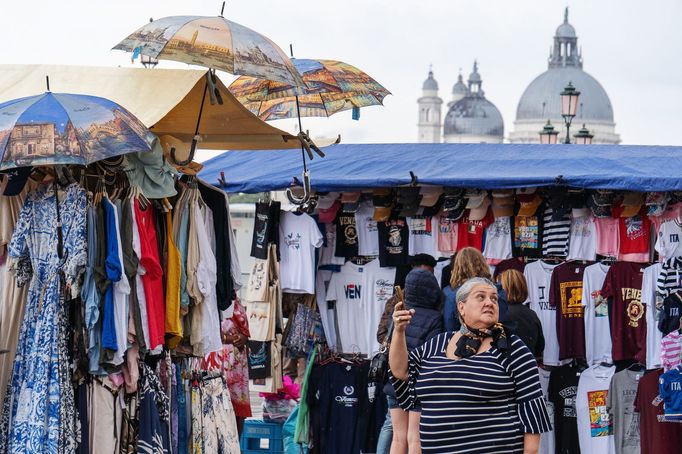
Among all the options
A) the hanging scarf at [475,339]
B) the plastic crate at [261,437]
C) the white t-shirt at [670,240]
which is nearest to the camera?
the hanging scarf at [475,339]

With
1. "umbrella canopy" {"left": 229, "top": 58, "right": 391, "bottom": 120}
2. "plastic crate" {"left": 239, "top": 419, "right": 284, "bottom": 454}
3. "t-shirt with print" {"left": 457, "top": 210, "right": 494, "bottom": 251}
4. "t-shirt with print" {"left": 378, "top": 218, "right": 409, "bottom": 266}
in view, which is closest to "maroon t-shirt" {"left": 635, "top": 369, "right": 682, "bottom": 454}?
"t-shirt with print" {"left": 457, "top": 210, "right": 494, "bottom": 251}

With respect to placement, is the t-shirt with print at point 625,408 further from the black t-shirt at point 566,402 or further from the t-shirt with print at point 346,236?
the t-shirt with print at point 346,236

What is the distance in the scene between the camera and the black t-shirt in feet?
38.5

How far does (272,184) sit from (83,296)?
176 inches

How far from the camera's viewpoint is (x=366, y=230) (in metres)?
12.5

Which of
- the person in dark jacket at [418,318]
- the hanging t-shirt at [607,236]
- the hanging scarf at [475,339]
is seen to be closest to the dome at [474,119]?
the hanging t-shirt at [607,236]

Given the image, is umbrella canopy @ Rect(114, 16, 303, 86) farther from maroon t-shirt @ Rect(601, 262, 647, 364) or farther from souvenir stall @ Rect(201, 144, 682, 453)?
maroon t-shirt @ Rect(601, 262, 647, 364)

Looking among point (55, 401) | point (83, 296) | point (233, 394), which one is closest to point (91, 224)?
point (83, 296)

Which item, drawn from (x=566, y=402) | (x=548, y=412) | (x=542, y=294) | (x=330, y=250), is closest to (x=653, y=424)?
(x=566, y=402)

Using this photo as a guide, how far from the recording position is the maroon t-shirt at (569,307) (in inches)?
459

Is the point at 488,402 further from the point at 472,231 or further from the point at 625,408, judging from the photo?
the point at 472,231

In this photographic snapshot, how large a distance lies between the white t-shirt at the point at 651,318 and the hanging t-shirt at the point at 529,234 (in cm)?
109

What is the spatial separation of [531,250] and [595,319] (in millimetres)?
820

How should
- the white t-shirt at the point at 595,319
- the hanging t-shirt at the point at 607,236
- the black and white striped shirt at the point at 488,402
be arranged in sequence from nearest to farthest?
the black and white striped shirt at the point at 488,402, the hanging t-shirt at the point at 607,236, the white t-shirt at the point at 595,319
